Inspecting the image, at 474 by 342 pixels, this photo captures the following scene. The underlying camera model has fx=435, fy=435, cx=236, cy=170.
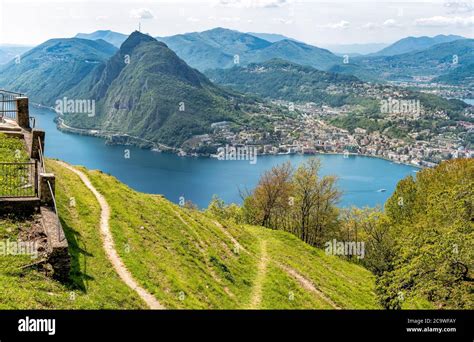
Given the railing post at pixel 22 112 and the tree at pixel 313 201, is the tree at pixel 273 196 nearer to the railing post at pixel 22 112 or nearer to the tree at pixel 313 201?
the tree at pixel 313 201

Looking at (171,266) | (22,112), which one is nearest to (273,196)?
(171,266)

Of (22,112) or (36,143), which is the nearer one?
(36,143)

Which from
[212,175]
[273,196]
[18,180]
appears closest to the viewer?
[18,180]

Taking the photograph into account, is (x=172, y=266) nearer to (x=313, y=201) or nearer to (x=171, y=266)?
(x=171, y=266)

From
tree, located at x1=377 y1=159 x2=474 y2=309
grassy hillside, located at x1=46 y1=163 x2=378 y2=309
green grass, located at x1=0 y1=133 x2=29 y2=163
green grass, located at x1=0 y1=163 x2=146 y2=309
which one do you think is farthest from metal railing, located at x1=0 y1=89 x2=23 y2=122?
tree, located at x1=377 y1=159 x2=474 y2=309

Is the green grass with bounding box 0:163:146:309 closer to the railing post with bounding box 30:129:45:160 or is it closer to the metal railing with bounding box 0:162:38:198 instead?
the metal railing with bounding box 0:162:38:198
